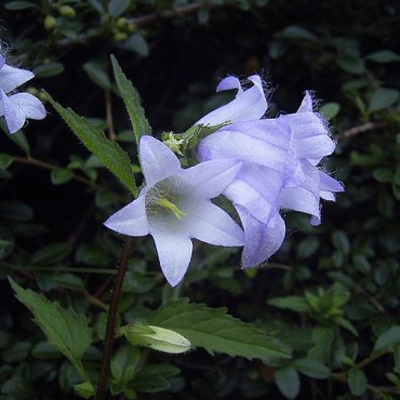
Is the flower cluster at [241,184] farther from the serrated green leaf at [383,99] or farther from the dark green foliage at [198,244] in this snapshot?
the serrated green leaf at [383,99]

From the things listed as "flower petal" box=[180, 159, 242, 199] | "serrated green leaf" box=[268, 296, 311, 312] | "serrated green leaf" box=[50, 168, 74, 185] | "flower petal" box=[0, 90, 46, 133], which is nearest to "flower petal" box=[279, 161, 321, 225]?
"flower petal" box=[180, 159, 242, 199]

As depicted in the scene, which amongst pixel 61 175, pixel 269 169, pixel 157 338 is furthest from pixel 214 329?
pixel 61 175

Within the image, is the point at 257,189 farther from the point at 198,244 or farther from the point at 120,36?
the point at 120,36

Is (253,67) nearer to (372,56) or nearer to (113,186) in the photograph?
(372,56)

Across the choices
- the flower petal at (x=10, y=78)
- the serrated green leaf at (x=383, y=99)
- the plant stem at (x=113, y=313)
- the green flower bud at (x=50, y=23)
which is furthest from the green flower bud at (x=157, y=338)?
the serrated green leaf at (x=383, y=99)

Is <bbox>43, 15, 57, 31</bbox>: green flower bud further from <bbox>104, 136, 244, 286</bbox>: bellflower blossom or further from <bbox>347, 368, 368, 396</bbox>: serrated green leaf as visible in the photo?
<bbox>347, 368, 368, 396</bbox>: serrated green leaf

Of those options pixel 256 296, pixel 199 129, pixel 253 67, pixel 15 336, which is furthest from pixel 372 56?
pixel 15 336
